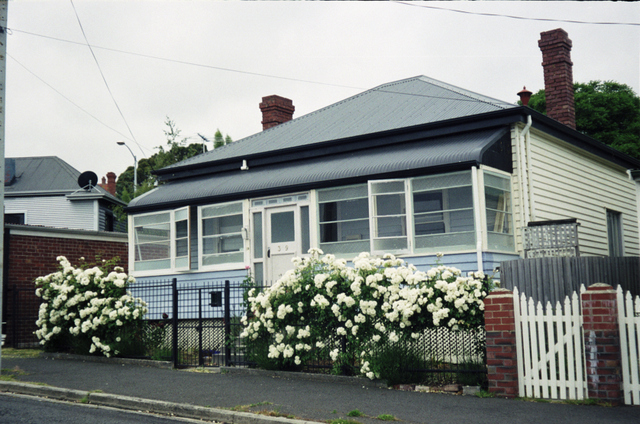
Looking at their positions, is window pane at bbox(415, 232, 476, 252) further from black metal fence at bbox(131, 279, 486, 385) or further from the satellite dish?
the satellite dish

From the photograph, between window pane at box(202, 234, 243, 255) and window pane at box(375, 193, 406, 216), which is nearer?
window pane at box(375, 193, 406, 216)

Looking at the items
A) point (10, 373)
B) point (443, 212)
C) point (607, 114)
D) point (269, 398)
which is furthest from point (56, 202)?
point (607, 114)

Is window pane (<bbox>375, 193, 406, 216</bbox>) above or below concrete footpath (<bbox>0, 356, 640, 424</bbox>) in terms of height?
above

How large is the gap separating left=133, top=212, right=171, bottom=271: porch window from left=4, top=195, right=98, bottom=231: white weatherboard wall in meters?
15.2

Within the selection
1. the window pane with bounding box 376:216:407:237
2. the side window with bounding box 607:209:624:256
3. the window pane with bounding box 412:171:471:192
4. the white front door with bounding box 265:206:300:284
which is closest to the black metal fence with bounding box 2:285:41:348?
the white front door with bounding box 265:206:300:284

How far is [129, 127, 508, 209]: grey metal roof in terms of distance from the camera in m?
12.2

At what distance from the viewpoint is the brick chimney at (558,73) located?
52.1 ft

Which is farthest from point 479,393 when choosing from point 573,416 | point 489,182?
point 489,182

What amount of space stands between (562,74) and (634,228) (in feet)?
17.1

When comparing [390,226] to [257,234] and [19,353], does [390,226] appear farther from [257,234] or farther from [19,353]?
[19,353]

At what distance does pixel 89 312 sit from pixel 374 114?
762cm

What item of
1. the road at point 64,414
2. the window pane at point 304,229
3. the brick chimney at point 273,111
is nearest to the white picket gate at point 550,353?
the road at point 64,414

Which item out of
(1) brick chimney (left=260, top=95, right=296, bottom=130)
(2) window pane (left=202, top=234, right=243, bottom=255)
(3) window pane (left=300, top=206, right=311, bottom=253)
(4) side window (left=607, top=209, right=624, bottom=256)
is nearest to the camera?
(3) window pane (left=300, top=206, right=311, bottom=253)

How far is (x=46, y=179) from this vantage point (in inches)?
1284
